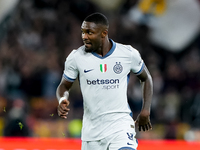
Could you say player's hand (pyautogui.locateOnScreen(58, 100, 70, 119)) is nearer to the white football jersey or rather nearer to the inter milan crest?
the white football jersey

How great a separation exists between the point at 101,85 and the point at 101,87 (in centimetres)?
2

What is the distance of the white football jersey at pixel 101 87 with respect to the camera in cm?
524

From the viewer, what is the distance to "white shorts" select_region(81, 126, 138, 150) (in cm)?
507

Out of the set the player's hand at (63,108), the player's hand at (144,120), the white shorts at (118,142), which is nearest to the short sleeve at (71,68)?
the player's hand at (63,108)

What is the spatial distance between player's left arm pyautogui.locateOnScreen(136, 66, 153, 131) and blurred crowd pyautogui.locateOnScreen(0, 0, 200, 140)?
4386 mm

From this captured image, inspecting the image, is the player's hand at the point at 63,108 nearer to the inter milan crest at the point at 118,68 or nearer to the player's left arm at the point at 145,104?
the inter milan crest at the point at 118,68

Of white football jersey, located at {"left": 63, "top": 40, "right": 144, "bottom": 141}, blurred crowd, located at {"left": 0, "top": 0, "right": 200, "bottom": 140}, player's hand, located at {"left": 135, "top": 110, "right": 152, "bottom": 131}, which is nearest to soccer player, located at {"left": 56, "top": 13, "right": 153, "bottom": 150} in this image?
white football jersey, located at {"left": 63, "top": 40, "right": 144, "bottom": 141}

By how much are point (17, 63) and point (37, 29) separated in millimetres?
1598

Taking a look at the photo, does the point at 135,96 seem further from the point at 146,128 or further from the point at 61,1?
the point at 146,128

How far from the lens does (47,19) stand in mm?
13820

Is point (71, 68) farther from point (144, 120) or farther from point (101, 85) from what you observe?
point (144, 120)

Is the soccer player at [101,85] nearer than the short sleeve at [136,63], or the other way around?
the soccer player at [101,85]

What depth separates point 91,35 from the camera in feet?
17.3

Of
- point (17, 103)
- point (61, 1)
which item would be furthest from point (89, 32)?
point (61, 1)
